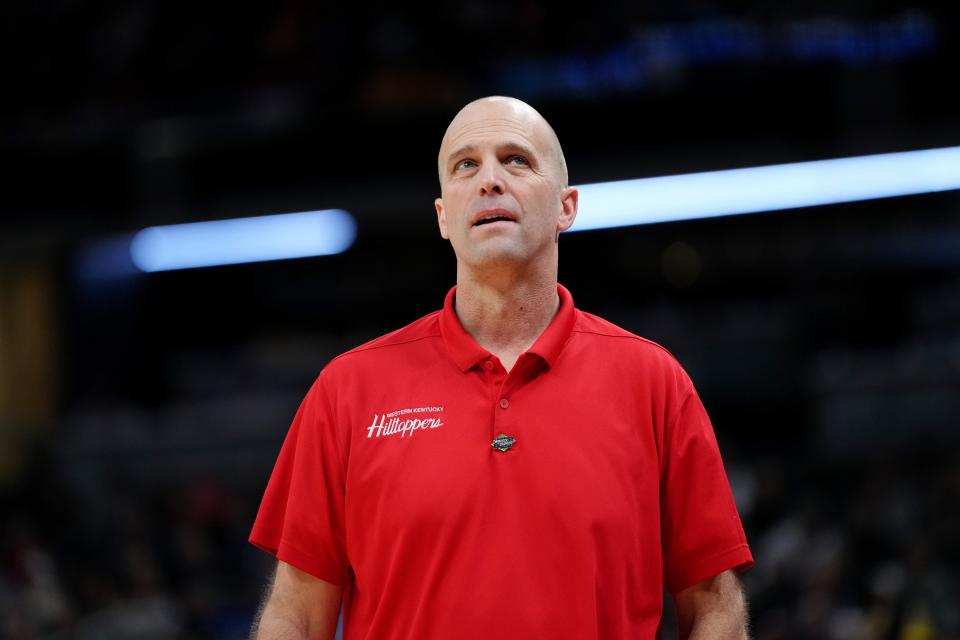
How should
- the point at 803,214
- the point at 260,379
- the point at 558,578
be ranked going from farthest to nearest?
the point at 260,379
the point at 803,214
the point at 558,578

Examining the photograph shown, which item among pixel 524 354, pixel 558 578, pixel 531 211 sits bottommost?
pixel 558 578

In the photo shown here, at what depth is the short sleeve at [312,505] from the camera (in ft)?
6.23

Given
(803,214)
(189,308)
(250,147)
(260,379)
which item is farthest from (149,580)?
(803,214)

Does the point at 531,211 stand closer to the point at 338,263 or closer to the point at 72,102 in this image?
the point at 72,102

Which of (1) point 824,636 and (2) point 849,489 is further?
(2) point 849,489

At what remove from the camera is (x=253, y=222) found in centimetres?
1076

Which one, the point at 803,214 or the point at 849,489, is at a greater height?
the point at 803,214

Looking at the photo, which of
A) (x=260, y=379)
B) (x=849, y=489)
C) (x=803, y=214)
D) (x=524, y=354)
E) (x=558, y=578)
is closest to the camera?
(x=558, y=578)

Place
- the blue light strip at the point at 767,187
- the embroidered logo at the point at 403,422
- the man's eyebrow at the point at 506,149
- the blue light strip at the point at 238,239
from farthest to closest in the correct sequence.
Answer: the blue light strip at the point at 238,239 < the blue light strip at the point at 767,187 < the man's eyebrow at the point at 506,149 < the embroidered logo at the point at 403,422

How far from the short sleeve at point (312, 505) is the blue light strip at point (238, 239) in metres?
8.93

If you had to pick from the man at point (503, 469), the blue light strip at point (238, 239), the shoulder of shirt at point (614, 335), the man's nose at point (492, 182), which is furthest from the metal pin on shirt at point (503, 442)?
the blue light strip at point (238, 239)

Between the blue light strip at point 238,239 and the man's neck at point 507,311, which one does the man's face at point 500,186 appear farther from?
the blue light strip at point 238,239

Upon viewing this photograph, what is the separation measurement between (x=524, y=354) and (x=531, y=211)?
24cm

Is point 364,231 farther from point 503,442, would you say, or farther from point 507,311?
point 503,442
